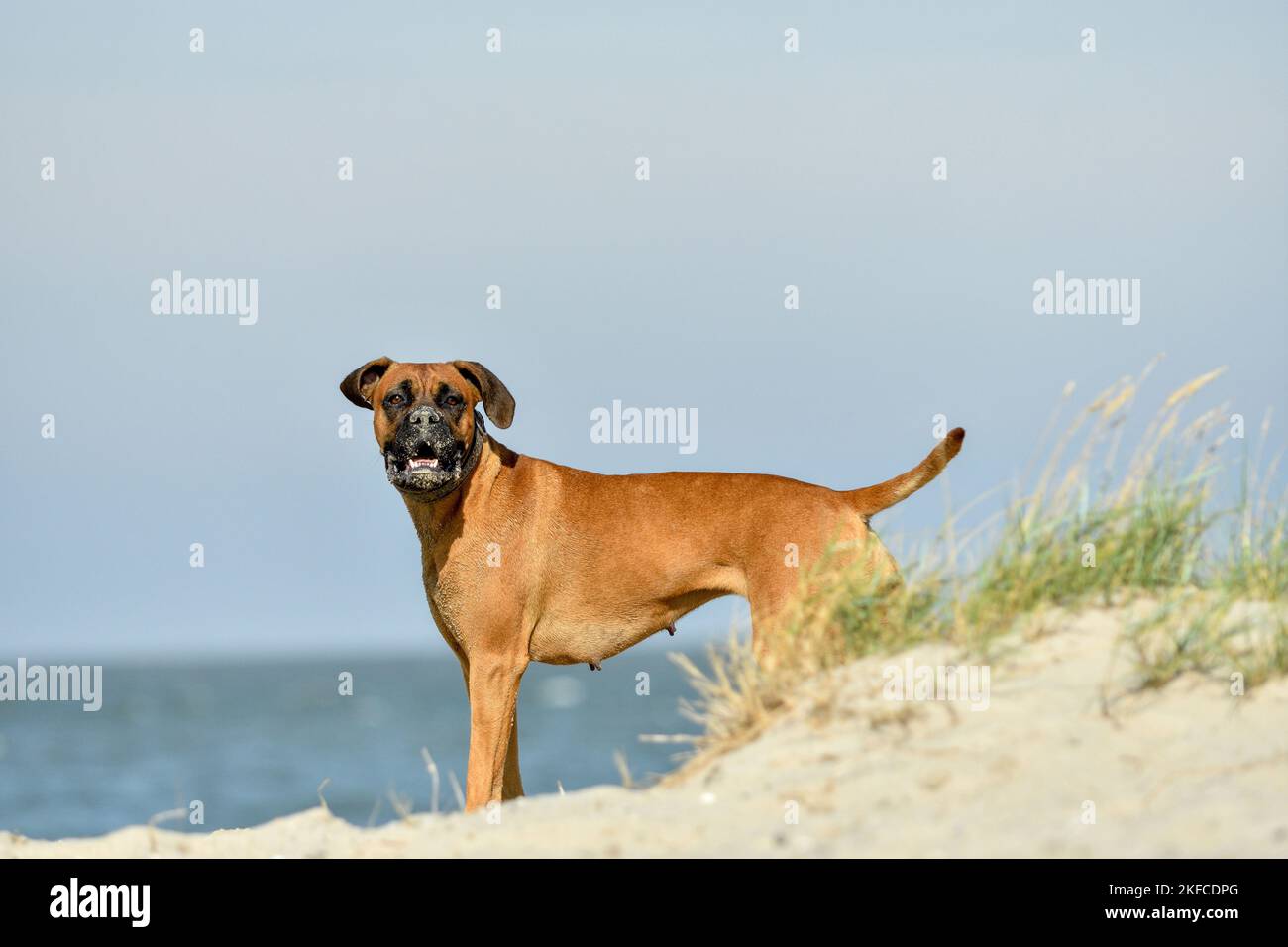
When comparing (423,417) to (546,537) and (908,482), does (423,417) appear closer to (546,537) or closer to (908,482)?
(546,537)

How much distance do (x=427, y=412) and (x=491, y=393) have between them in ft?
1.80

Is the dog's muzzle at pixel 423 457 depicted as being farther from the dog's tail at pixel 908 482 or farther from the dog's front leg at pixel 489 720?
the dog's tail at pixel 908 482

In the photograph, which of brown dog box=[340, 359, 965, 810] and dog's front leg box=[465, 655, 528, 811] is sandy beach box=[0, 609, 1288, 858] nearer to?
dog's front leg box=[465, 655, 528, 811]

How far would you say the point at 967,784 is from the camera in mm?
6160

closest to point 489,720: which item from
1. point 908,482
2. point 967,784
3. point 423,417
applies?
point 423,417

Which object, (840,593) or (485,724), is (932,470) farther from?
(485,724)

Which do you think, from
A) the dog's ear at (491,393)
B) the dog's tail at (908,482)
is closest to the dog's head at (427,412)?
the dog's ear at (491,393)

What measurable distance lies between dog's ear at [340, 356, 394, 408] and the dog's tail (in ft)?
8.62

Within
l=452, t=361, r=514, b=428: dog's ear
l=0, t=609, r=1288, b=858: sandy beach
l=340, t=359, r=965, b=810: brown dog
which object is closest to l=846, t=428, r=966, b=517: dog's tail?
l=340, t=359, r=965, b=810: brown dog

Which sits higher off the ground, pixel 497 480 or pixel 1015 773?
pixel 497 480
